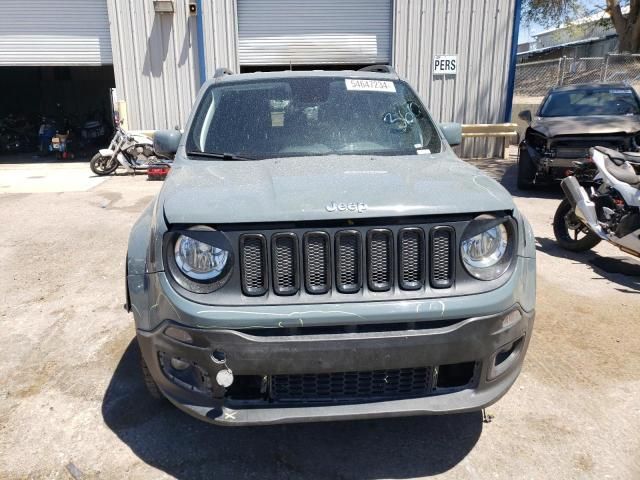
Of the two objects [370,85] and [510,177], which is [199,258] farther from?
[510,177]

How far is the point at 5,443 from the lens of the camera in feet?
9.23

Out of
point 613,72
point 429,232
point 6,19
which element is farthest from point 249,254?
point 613,72

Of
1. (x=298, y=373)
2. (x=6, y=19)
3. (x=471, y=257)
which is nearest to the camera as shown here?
(x=298, y=373)

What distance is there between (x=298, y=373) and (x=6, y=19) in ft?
46.9

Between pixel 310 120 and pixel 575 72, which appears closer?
pixel 310 120

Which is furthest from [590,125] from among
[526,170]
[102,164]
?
[102,164]

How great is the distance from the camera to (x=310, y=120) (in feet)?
11.6

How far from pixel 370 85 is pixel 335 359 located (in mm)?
2343

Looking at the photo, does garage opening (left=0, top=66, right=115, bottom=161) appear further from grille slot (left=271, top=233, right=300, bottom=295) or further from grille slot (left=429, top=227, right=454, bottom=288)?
grille slot (left=429, top=227, right=454, bottom=288)

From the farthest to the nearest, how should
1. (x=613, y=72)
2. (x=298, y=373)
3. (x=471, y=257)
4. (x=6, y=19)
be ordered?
(x=613, y=72), (x=6, y=19), (x=471, y=257), (x=298, y=373)

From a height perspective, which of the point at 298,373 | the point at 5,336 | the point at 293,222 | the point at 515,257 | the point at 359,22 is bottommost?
the point at 5,336

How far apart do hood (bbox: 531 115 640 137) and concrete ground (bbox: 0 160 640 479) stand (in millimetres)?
4032

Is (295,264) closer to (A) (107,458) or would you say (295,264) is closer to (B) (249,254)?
(B) (249,254)

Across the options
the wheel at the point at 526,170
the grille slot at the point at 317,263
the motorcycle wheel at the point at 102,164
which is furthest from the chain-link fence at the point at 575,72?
the grille slot at the point at 317,263
